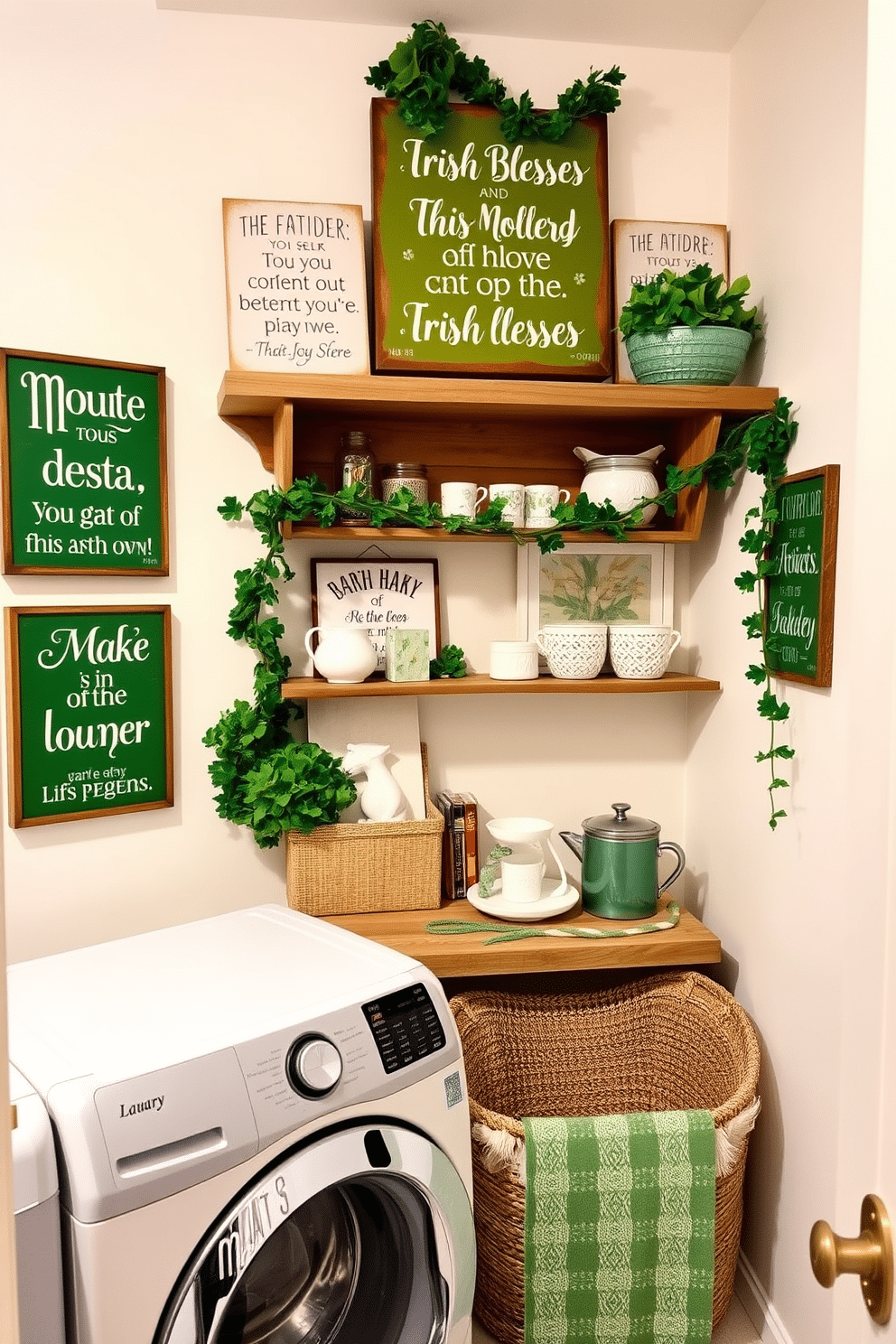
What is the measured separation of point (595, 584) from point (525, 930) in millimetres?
774

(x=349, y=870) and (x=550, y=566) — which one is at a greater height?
(x=550, y=566)

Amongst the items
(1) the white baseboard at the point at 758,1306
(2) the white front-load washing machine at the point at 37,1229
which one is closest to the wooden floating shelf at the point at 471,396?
(2) the white front-load washing machine at the point at 37,1229

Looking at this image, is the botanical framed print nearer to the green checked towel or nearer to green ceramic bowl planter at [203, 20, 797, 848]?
green ceramic bowl planter at [203, 20, 797, 848]

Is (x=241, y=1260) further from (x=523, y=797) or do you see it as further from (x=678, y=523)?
(x=678, y=523)

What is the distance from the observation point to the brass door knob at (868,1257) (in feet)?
2.26

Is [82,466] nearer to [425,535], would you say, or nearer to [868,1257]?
[425,535]

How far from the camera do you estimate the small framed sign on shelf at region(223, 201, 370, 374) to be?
199 centimetres

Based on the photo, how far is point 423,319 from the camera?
204 centimetres

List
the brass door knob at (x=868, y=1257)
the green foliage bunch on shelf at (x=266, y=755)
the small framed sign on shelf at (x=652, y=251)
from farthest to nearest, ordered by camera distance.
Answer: the small framed sign on shelf at (x=652, y=251) → the green foliage bunch on shelf at (x=266, y=755) → the brass door knob at (x=868, y=1257)

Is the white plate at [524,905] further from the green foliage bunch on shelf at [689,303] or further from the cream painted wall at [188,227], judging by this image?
the green foliage bunch on shelf at [689,303]

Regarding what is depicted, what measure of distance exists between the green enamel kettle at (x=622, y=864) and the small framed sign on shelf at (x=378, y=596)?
526 mm

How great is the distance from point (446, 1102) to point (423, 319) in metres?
1.46

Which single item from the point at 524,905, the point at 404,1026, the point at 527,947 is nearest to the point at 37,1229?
the point at 404,1026

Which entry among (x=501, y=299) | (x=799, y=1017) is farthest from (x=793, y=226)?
(x=799, y=1017)
